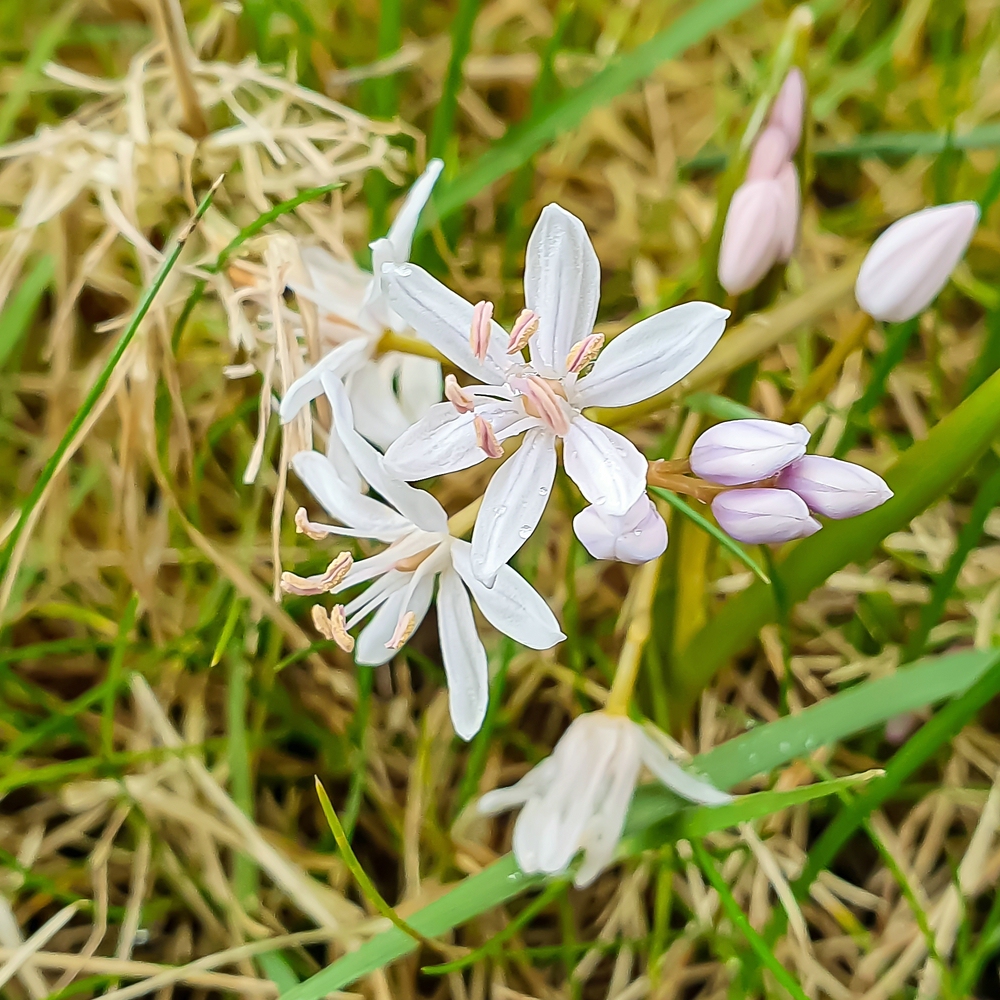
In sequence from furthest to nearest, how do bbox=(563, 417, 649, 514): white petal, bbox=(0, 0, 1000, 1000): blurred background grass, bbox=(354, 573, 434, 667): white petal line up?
1. bbox=(0, 0, 1000, 1000): blurred background grass
2. bbox=(354, 573, 434, 667): white petal
3. bbox=(563, 417, 649, 514): white petal

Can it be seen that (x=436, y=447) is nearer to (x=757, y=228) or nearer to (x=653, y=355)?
(x=653, y=355)

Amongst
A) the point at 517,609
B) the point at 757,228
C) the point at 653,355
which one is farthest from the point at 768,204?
the point at 517,609

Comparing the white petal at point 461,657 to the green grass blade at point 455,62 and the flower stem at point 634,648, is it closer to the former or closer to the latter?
the flower stem at point 634,648

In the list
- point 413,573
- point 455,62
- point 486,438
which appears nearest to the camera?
point 486,438

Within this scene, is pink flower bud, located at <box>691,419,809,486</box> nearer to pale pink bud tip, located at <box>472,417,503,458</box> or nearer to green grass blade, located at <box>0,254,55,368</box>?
pale pink bud tip, located at <box>472,417,503,458</box>

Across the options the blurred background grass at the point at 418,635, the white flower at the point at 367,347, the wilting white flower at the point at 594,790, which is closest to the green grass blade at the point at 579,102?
the blurred background grass at the point at 418,635

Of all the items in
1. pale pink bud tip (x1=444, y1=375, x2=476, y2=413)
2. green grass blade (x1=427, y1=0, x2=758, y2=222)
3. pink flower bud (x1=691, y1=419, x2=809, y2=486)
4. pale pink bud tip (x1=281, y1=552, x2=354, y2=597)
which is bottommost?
pale pink bud tip (x1=281, y1=552, x2=354, y2=597)

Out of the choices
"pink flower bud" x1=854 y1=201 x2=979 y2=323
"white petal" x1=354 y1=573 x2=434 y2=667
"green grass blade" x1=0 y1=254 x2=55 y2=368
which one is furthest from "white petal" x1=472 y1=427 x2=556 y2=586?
"green grass blade" x1=0 y1=254 x2=55 y2=368
